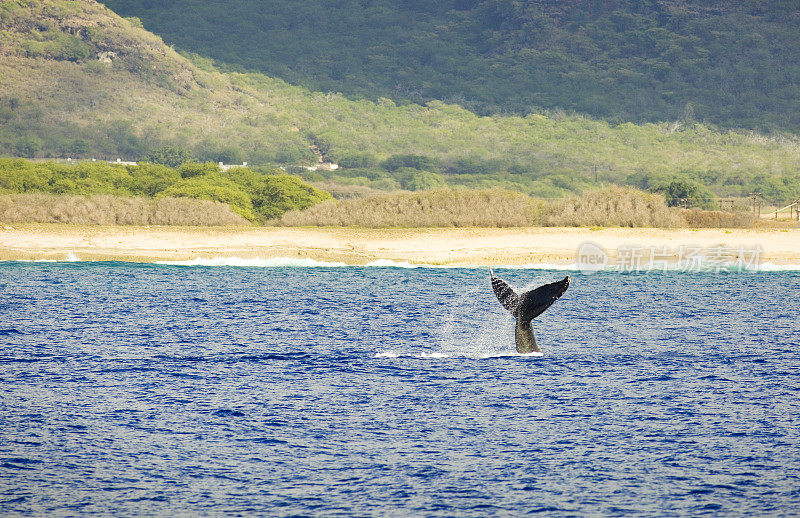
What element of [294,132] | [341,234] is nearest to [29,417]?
[341,234]

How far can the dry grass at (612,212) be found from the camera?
2484 inches

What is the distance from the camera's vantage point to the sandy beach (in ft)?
180

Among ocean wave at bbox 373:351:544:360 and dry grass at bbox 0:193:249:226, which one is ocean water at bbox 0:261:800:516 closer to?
ocean wave at bbox 373:351:544:360

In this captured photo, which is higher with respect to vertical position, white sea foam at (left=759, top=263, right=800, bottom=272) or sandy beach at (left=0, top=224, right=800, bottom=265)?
sandy beach at (left=0, top=224, right=800, bottom=265)

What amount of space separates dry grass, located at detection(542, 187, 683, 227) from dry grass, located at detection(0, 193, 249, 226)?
21.0 m

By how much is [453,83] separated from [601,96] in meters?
24.9

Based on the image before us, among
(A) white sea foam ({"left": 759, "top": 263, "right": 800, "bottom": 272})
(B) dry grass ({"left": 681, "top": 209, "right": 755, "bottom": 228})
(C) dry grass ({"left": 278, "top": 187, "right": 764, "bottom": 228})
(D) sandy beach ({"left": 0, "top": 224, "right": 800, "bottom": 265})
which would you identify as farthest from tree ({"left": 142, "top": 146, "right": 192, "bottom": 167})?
(A) white sea foam ({"left": 759, "top": 263, "right": 800, "bottom": 272})

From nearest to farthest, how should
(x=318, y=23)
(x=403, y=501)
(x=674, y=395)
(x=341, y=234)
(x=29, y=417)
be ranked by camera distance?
(x=403, y=501)
(x=29, y=417)
(x=674, y=395)
(x=341, y=234)
(x=318, y=23)

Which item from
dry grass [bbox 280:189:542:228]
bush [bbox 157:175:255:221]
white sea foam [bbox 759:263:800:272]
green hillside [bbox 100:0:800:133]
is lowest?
white sea foam [bbox 759:263:800:272]

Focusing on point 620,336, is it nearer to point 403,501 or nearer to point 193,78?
point 403,501

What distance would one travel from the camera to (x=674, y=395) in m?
20.4

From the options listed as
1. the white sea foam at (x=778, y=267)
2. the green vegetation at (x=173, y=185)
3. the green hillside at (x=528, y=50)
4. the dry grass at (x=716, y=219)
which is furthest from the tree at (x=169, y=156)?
the white sea foam at (x=778, y=267)

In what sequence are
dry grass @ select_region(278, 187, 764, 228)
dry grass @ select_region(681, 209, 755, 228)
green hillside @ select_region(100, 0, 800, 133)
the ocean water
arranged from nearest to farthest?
the ocean water, dry grass @ select_region(278, 187, 764, 228), dry grass @ select_region(681, 209, 755, 228), green hillside @ select_region(100, 0, 800, 133)

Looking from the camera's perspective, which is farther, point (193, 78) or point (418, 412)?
point (193, 78)
